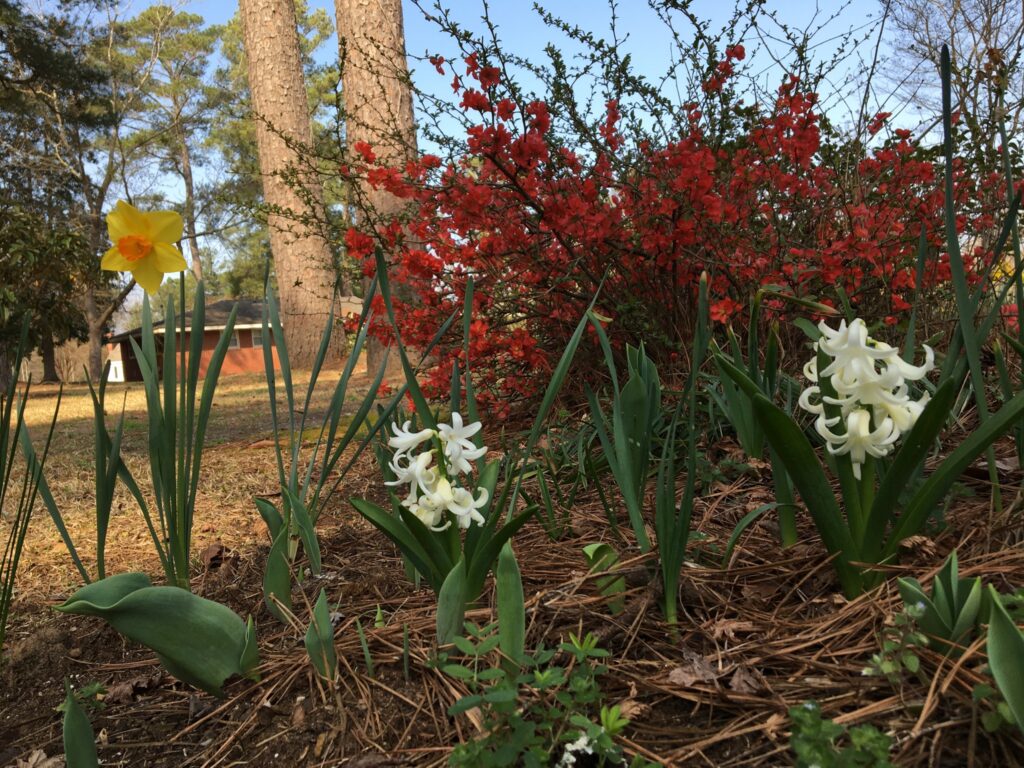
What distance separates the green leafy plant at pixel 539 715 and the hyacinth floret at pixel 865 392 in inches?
18.9

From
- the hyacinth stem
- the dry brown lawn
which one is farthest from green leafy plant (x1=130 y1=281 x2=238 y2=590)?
the hyacinth stem

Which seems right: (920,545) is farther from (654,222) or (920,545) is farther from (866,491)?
(654,222)

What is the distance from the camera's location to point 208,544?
1994 millimetres

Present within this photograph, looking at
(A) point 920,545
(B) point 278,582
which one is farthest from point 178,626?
(A) point 920,545

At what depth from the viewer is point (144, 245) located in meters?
1.22

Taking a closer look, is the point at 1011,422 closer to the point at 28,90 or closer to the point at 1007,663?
the point at 1007,663

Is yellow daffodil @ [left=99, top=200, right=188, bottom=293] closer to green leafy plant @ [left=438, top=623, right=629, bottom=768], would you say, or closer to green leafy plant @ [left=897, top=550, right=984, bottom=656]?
green leafy plant @ [left=438, top=623, right=629, bottom=768]

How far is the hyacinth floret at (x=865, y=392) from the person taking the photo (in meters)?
0.95

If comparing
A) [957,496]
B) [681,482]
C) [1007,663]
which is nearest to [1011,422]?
[1007,663]

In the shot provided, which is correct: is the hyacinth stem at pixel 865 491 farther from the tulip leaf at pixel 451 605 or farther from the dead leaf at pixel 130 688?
the dead leaf at pixel 130 688

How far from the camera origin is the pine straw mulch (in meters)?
0.91

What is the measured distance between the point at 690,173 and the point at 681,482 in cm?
109

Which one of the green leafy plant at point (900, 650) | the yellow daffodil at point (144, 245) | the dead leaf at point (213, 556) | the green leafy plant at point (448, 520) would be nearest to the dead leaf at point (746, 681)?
the green leafy plant at point (900, 650)

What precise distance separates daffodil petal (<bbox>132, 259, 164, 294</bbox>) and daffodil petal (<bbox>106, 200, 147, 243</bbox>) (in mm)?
52
